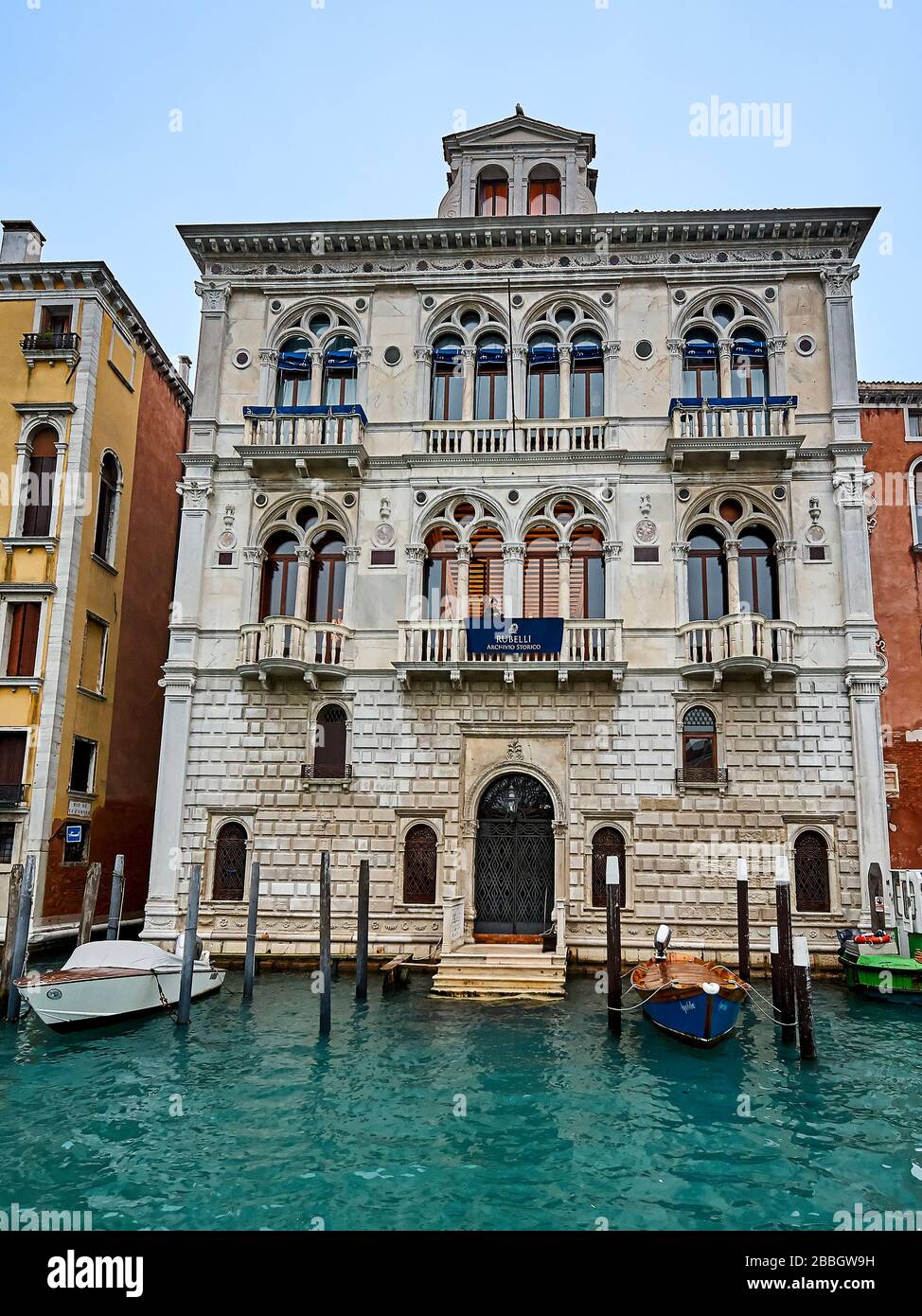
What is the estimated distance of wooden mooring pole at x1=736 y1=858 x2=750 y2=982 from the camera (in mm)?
14773

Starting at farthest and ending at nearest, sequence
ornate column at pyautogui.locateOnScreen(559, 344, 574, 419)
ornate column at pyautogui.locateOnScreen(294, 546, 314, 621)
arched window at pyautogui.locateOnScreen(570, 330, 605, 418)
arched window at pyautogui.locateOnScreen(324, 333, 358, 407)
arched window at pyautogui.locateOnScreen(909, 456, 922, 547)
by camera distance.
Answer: arched window at pyautogui.locateOnScreen(909, 456, 922, 547) < arched window at pyautogui.locateOnScreen(324, 333, 358, 407) < arched window at pyautogui.locateOnScreen(570, 330, 605, 418) < ornate column at pyautogui.locateOnScreen(559, 344, 574, 419) < ornate column at pyautogui.locateOnScreen(294, 546, 314, 621)

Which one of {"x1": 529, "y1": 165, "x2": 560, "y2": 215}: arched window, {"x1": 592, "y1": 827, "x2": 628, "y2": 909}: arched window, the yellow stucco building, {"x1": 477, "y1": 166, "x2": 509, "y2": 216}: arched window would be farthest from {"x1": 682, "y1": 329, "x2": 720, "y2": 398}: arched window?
the yellow stucco building

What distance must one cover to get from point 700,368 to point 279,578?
891 centimetres

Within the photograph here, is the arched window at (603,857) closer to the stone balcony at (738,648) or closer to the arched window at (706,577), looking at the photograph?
the stone balcony at (738,648)

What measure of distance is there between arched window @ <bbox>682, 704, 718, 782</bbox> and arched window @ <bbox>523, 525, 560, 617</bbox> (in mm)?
3090

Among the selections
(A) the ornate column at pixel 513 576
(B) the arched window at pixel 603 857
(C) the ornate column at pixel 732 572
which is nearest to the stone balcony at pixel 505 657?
(A) the ornate column at pixel 513 576

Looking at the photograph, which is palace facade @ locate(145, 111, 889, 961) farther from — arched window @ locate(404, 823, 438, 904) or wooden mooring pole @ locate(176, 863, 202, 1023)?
wooden mooring pole @ locate(176, 863, 202, 1023)

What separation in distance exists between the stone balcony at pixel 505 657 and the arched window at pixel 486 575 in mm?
744

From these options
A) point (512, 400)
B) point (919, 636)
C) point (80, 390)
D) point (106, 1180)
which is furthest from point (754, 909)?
point (80, 390)

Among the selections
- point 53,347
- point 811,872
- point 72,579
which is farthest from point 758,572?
point 53,347

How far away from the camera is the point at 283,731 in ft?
58.9

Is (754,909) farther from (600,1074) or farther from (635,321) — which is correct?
(635,321)

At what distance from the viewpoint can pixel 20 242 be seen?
20.8 meters

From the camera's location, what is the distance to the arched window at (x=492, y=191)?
20.0 metres
